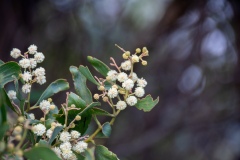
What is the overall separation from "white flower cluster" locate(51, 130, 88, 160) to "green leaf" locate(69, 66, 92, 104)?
6 cm

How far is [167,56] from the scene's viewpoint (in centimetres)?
211

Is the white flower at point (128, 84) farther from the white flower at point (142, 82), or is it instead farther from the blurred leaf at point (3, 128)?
the blurred leaf at point (3, 128)

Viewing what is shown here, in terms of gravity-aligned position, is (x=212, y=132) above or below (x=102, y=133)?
above

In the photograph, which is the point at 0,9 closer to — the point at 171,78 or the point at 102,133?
the point at 171,78

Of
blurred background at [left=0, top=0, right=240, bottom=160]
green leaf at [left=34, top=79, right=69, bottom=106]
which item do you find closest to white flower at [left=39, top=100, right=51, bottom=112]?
green leaf at [left=34, top=79, right=69, bottom=106]

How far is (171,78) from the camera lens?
2137 millimetres

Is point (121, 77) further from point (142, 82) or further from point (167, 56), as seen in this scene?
point (167, 56)

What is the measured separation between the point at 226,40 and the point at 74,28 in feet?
2.33

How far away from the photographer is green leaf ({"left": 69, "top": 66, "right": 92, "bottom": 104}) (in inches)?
19.2

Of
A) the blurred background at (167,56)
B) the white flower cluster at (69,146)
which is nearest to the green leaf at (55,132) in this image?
the white flower cluster at (69,146)

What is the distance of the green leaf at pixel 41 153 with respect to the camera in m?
0.34

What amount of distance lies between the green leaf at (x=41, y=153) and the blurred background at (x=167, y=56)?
147cm

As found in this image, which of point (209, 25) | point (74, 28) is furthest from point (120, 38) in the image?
point (209, 25)

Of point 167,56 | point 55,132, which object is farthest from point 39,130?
point 167,56
